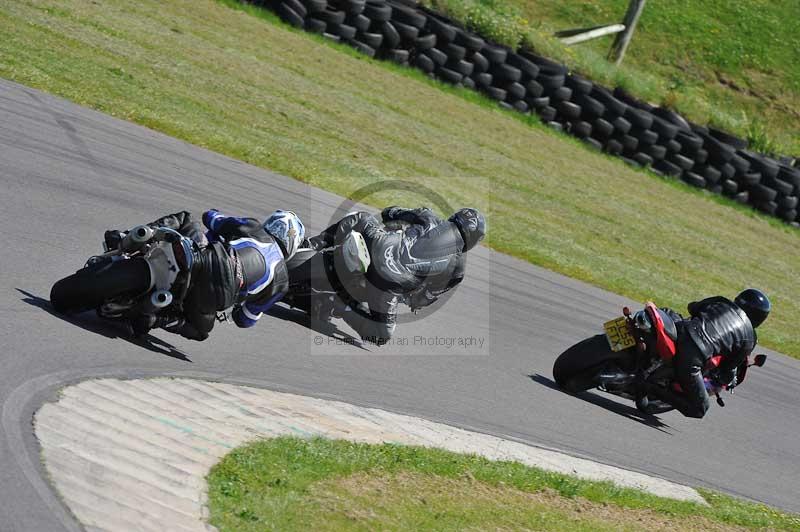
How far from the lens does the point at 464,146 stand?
62.7 ft

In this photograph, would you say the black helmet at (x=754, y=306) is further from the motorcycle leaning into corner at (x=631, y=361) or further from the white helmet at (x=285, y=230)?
the white helmet at (x=285, y=230)

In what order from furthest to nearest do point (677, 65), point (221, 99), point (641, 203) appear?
point (677, 65) → point (641, 203) → point (221, 99)

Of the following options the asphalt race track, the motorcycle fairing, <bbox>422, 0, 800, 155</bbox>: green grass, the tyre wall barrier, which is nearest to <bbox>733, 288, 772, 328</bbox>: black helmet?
the motorcycle fairing

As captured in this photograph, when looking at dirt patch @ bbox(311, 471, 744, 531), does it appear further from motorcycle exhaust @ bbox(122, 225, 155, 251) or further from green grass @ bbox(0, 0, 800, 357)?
green grass @ bbox(0, 0, 800, 357)

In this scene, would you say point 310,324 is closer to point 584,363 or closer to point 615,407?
point 584,363

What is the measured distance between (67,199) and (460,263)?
3.48 meters

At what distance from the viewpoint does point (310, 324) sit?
8.52m

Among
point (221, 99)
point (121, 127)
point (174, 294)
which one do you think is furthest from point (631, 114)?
point (174, 294)

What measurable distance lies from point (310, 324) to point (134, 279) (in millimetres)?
2451

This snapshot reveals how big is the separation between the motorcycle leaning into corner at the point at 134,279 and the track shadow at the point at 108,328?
0.07 metres

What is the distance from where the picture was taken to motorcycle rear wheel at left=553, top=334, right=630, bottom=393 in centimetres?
925

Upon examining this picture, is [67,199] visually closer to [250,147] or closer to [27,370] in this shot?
[27,370]

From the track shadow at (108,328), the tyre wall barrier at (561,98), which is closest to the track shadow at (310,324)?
the track shadow at (108,328)

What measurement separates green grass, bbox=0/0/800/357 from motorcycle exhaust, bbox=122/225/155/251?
593 cm
